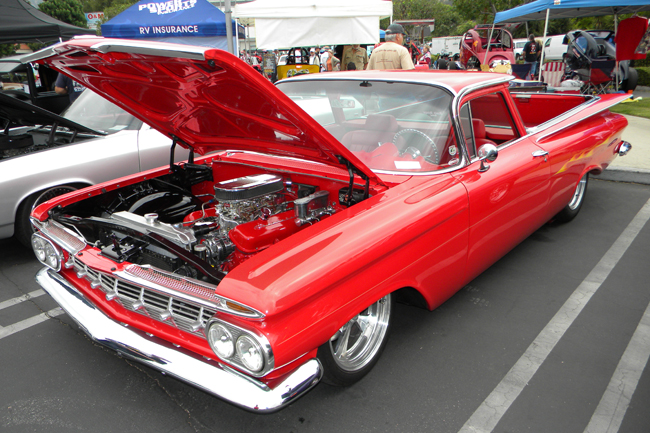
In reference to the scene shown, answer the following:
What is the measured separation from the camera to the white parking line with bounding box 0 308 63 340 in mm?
3043

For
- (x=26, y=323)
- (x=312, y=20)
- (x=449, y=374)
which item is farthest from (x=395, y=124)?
(x=312, y=20)

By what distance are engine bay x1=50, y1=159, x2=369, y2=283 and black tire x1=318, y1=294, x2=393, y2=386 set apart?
1.95 feet

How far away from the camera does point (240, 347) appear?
5.99ft

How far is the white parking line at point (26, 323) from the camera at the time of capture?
3.04 meters

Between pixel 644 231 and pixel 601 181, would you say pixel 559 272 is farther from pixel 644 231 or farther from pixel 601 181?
pixel 601 181

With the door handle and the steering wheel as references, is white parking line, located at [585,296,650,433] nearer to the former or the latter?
the door handle

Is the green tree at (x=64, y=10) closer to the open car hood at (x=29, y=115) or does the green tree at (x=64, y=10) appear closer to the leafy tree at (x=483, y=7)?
the leafy tree at (x=483, y=7)

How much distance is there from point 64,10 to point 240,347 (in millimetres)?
44732

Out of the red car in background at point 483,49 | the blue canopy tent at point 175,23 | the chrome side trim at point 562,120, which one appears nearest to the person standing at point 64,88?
the blue canopy tent at point 175,23

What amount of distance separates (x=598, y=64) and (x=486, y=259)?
30.5 ft

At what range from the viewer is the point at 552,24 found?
3047 centimetres

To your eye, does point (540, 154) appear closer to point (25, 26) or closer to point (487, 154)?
point (487, 154)

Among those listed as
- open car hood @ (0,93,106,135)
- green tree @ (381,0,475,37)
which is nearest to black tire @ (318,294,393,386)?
open car hood @ (0,93,106,135)

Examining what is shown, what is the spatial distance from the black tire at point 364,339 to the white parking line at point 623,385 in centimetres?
103
